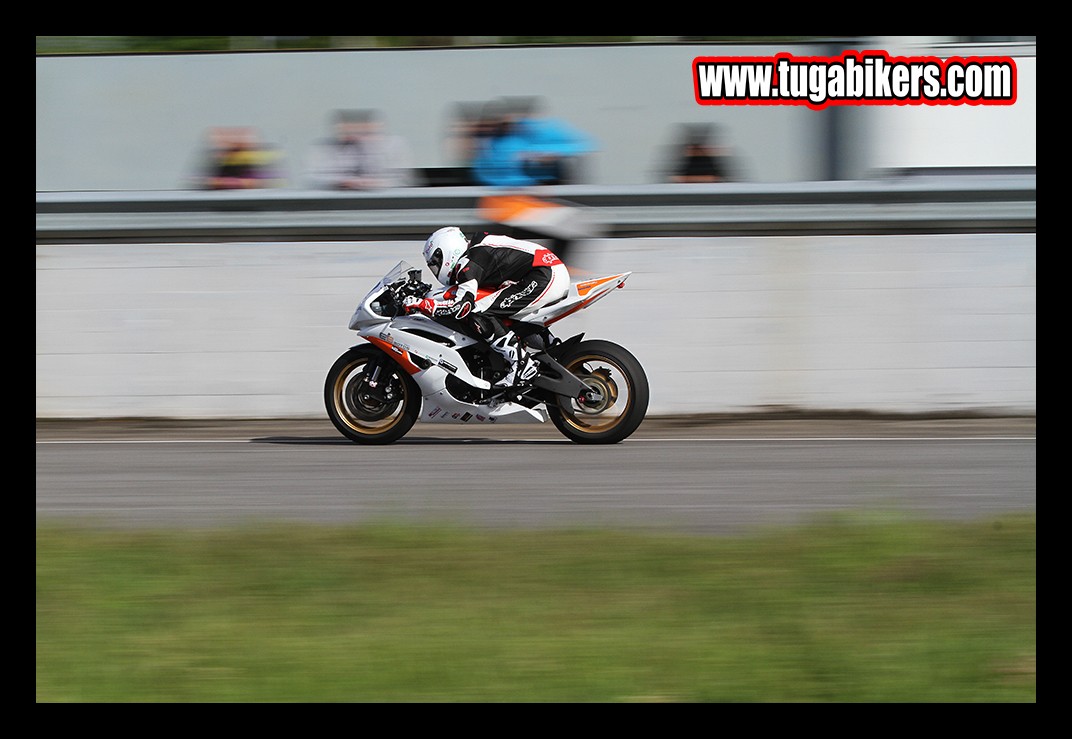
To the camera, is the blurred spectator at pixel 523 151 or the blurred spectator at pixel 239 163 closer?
the blurred spectator at pixel 523 151

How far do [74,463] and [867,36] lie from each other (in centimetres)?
814

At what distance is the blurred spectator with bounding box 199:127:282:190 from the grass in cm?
771

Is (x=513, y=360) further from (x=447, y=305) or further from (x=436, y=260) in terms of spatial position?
(x=436, y=260)

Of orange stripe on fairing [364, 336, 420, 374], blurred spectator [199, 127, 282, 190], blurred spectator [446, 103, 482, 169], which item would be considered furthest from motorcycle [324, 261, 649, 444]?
blurred spectator [199, 127, 282, 190]

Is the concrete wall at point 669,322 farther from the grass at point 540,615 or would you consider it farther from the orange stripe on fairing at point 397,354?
the grass at point 540,615

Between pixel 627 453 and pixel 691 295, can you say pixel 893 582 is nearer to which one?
pixel 627 453

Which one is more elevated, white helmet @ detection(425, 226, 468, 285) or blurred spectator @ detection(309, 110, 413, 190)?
blurred spectator @ detection(309, 110, 413, 190)

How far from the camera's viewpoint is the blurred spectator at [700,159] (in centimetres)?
1384

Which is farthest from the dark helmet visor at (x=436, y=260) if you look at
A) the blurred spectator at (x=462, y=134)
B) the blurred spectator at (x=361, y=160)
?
the blurred spectator at (x=361, y=160)

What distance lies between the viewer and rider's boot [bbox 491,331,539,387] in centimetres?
1069

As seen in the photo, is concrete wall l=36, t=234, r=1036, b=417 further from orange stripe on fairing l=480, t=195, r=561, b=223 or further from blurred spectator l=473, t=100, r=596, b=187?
blurred spectator l=473, t=100, r=596, b=187

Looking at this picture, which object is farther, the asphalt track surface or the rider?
the rider

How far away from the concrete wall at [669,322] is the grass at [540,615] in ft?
22.3

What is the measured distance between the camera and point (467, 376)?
1082 cm
